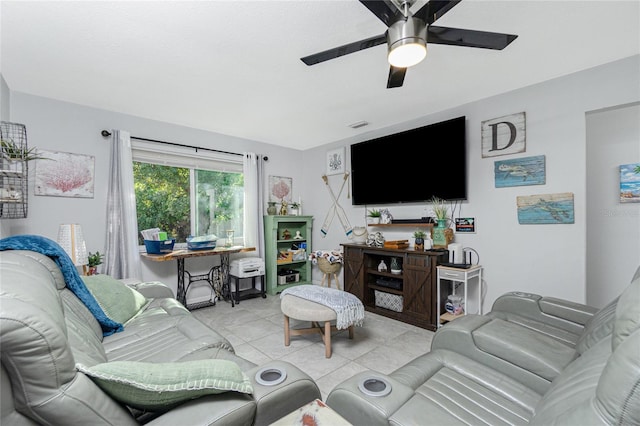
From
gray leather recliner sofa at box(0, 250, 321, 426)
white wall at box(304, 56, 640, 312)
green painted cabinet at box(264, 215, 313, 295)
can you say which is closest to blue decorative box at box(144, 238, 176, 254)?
green painted cabinet at box(264, 215, 313, 295)

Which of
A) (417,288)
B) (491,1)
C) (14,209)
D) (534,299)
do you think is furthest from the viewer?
(417,288)

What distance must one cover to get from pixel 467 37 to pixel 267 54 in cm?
135

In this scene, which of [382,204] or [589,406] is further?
[382,204]

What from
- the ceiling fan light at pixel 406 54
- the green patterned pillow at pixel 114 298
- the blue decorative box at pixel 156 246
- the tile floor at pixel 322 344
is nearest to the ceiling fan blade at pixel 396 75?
the ceiling fan light at pixel 406 54

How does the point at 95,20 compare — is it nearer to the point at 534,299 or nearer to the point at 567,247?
the point at 534,299

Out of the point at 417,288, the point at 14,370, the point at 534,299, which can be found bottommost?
the point at 417,288

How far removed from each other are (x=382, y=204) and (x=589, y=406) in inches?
128

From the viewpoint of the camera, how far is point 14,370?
1.91 ft

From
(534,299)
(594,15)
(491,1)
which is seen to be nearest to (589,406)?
(534,299)

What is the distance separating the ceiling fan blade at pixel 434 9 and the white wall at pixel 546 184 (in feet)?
6.34

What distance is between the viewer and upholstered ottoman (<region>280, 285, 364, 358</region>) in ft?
7.79

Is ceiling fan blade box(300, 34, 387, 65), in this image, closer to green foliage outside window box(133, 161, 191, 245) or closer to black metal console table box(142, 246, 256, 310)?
black metal console table box(142, 246, 256, 310)

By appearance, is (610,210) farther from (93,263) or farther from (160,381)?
(93,263)

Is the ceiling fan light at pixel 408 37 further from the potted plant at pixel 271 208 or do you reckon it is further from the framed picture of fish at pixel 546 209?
the potted plant at pixel 271 208
